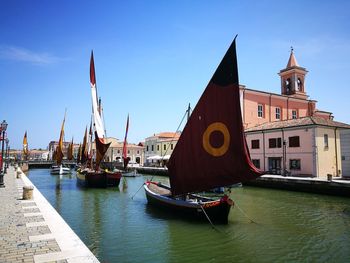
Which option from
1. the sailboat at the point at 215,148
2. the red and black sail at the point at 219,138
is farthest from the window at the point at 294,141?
the red and black sail at the point at 219,138

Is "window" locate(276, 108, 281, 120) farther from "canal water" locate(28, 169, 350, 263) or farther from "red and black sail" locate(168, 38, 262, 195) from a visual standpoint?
"red and black sail" locate(168, 38, 262, 195)

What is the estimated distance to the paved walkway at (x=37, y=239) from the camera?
7.06m

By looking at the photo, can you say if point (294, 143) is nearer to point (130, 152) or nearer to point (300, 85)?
point (300, 85)

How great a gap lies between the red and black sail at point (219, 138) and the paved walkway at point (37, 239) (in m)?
6.03

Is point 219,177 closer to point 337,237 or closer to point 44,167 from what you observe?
A: point 337,237

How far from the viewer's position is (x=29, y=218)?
37.3ft

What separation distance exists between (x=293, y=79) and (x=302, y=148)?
24790 mm

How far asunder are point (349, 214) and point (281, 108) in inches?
1420

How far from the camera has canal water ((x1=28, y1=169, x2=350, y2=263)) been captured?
33.0 feet

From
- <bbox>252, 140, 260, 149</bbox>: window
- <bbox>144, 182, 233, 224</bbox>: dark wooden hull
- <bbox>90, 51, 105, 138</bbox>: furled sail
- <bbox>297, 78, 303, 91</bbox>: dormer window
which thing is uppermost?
<bbox>297, 78, 303, 91</bbox>: dormer window

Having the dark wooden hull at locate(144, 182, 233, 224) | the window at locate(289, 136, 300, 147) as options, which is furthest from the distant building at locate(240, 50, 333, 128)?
the dark wooden hull at locate(144, 182, 233, 224)

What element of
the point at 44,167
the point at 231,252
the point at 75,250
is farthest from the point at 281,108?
the point at 44,167

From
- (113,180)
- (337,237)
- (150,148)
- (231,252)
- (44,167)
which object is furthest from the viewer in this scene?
(44,167)

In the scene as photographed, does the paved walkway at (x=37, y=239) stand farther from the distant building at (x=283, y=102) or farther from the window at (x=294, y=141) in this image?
the distant building at (x=283, y=102)
